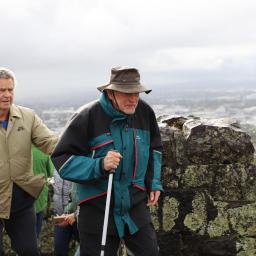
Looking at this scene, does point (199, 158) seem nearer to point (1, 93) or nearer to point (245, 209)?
point (245, 209)

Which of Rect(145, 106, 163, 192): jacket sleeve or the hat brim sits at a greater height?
the hat brim

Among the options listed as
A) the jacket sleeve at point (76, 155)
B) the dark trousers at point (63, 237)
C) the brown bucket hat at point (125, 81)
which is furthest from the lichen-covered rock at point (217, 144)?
the jacket sleeve at point (76, 155)

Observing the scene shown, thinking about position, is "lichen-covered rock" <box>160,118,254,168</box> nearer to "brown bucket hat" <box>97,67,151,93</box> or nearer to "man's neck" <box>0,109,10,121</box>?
"brown bucket hat" <box>97,67,151,93</box>

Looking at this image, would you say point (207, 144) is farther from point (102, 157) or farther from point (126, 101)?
point (102, 157)

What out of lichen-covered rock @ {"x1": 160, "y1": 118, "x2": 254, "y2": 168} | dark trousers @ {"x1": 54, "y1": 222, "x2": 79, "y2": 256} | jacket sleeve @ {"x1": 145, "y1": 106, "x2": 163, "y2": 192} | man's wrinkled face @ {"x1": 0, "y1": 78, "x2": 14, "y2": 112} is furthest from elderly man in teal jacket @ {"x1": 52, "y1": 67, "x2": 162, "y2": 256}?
lichen-covered rock @ {"x1": 160, "y1": 118, "x2": 254, "y2": 168}

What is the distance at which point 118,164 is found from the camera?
4191mm

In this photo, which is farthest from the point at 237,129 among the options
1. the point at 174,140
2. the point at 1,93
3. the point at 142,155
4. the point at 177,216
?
the point at 1,93

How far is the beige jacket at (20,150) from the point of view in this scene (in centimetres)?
504

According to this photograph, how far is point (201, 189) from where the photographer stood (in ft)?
20.1

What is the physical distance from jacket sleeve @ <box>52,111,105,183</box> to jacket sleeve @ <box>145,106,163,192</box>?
27.6 inches

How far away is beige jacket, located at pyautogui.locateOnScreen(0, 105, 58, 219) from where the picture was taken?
5.04m

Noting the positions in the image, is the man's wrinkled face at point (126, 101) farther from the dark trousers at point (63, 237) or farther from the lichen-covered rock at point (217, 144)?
the dark trousers at point (63, 237)

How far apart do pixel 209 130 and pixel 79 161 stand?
235cm

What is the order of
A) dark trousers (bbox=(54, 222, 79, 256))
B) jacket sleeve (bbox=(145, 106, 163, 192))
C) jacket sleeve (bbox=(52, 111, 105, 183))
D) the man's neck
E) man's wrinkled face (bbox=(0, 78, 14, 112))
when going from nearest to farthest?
1. jacket sleeve (bbox=(52, 111, 105, 183))
2. jacket sleeve (bbox=(145, 106, 163, 192))
3. man's wrinkled face (bbox=(0, 78, 14, 112))
4. the man's neck
5. dark trousers (bbox=(54, 222, 79, 256))
